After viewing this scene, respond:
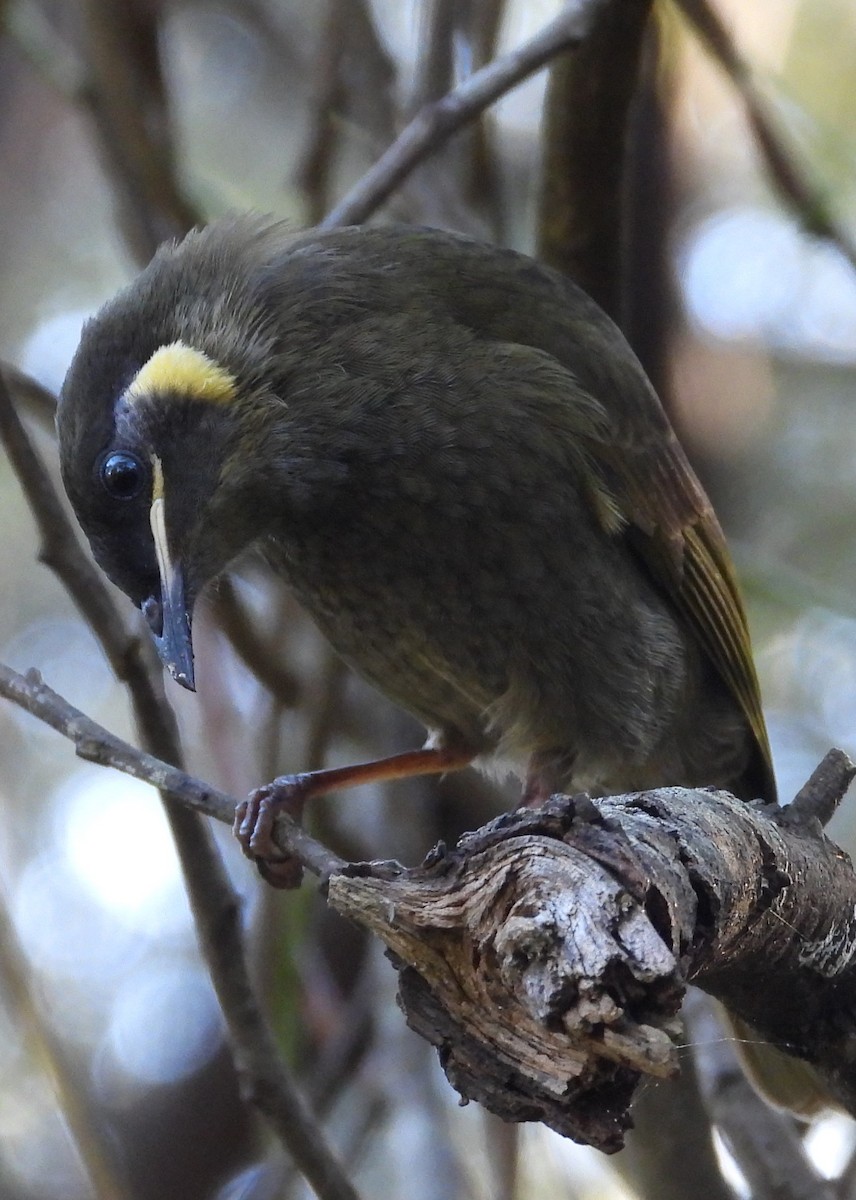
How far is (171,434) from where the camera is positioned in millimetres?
2852

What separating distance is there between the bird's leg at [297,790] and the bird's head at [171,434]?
49cm

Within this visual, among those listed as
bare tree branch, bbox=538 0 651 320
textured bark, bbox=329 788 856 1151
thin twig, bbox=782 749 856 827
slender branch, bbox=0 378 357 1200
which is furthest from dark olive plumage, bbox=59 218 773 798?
textured bark, bbox=329 788 856 1151

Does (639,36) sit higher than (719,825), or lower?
higher

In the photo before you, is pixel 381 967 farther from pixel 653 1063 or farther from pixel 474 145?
pixel 653 1063

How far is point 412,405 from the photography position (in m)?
2.94

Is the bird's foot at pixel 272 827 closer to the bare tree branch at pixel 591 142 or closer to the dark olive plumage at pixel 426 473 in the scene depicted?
the dark olive plumage at pixel 426 473

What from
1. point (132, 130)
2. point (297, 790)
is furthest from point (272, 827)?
point (132, 130)

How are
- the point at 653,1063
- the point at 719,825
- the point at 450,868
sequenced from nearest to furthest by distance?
the point at 653,1063 < the point at 450,868 < the point at 719,825

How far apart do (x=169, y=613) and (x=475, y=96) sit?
1.31 m

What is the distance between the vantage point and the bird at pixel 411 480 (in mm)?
2854

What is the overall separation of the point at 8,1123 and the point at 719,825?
302cm

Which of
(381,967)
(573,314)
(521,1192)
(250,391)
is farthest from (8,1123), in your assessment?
(573,314)

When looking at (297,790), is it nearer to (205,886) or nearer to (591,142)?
(205,886)

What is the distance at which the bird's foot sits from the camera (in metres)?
3.02
